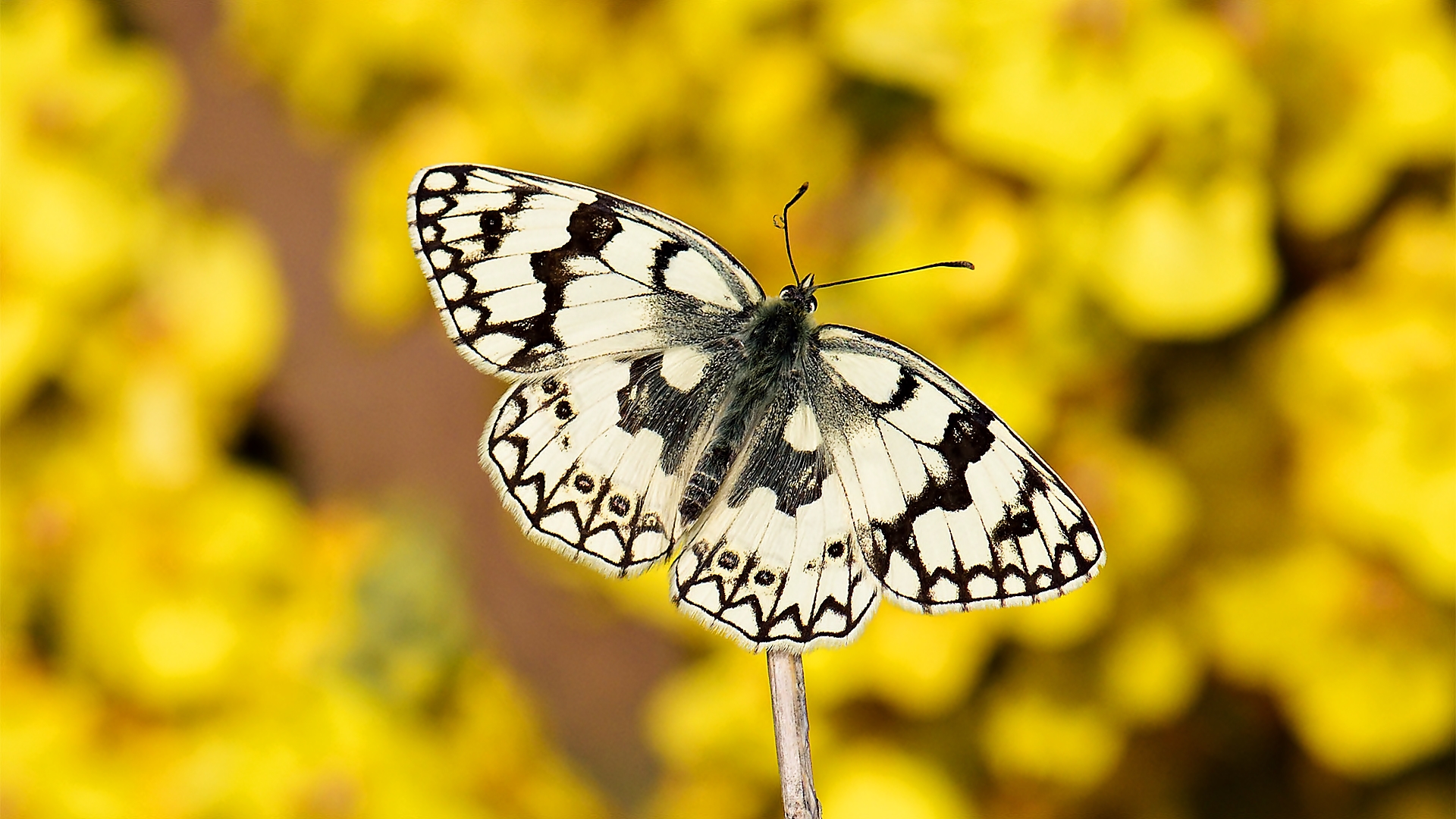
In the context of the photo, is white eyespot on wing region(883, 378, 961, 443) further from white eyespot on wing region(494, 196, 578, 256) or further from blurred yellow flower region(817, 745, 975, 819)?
blurred yellow flower region(817, 745, 975, 819)

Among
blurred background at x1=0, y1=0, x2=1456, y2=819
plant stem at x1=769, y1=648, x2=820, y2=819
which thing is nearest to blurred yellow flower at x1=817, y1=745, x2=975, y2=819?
blurred background at x1=0, y1=0, x2=1456, y2=819

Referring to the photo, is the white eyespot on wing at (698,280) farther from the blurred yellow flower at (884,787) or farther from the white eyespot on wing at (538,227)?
the blurred yellow flower at (884,787)

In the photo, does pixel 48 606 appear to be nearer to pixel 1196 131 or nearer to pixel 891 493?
pixel 891 493

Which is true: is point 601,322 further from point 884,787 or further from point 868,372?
point 884,787

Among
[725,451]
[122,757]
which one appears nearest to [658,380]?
[725,451]

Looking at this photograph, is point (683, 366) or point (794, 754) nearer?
point (794, 754)

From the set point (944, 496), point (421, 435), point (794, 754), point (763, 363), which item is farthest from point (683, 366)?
point (421, 435)
